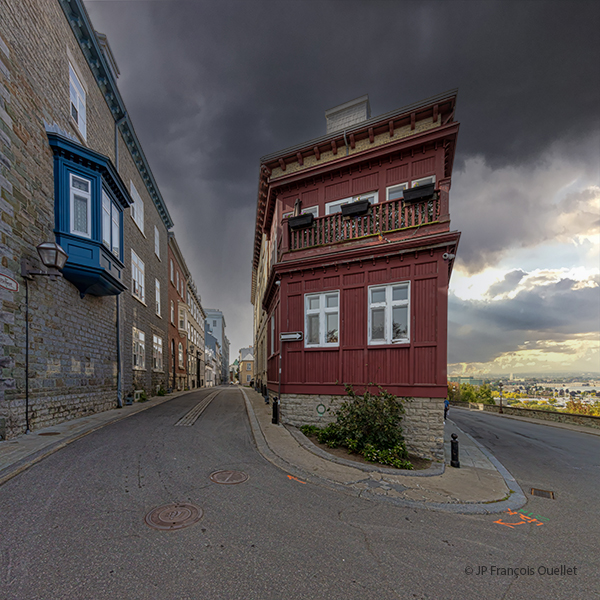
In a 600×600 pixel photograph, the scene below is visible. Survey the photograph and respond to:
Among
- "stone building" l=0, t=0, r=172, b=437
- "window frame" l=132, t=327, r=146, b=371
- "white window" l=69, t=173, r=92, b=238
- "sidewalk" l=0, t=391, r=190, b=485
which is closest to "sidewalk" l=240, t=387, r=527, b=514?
"sidewalk" l=0, t=391, r=190, b=485

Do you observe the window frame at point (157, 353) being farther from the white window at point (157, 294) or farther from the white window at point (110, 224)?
the white window at point (110, 224)

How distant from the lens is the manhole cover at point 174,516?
388 cm

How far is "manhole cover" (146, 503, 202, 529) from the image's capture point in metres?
3.88

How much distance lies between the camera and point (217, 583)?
296cm

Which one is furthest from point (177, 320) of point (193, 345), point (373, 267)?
point (373, 267)

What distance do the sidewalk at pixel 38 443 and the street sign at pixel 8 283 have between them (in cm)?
347

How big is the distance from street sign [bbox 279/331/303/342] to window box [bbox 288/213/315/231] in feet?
12.5

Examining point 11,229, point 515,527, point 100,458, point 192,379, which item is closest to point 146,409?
point 100,458

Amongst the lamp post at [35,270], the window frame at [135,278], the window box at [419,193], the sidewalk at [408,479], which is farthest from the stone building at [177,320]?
the window box at [419,193]

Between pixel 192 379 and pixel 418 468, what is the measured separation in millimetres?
35475

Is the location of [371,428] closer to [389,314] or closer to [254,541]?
[389,314]

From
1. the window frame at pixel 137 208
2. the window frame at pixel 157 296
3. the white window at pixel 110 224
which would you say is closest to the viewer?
the white window at pixel 110 224

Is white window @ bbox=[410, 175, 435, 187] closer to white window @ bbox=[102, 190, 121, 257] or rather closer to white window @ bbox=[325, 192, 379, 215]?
white window @ bbox=[325, 192, 379, 215]

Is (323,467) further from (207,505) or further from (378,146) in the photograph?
(378,146)
